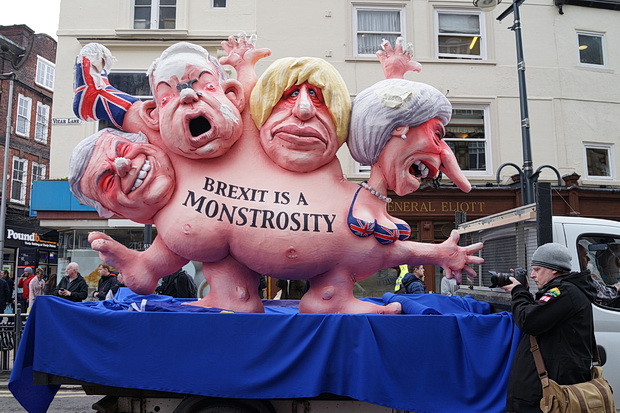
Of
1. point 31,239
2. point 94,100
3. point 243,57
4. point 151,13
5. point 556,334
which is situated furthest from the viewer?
point 31,239

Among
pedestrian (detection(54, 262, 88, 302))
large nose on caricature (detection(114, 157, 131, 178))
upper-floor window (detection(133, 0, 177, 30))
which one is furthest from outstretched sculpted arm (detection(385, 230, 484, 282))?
upper-floor window (detection(133, 0, 177, 30))

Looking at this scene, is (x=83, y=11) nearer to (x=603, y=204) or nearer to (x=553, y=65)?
(x=553, y=65)

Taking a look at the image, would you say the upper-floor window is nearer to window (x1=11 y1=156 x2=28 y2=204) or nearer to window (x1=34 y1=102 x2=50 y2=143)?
window (x1=11 y1=156 x2=28 y2=204)

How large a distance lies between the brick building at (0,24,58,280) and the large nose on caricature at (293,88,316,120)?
1898 cm

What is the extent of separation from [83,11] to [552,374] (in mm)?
13105

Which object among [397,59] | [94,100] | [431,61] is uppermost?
[431,61]

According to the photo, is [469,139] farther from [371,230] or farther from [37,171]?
[37,171]

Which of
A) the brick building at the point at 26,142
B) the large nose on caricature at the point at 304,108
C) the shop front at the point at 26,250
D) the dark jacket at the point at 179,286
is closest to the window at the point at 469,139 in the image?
the dark jacket at the point at 179,286

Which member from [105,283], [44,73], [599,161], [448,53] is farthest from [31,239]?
[599,161]

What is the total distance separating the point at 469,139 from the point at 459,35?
261 cm

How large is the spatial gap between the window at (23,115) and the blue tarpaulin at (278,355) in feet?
69.8

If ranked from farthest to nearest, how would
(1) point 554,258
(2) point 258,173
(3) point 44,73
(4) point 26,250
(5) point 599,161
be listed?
(3) point 44,73 → (4) point 26,250 → (5) point 599,161 → (2) point 258,173 → (1) point 554,258

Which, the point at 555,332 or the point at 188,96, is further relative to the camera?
the point at 188,96

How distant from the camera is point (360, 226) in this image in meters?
3.70
